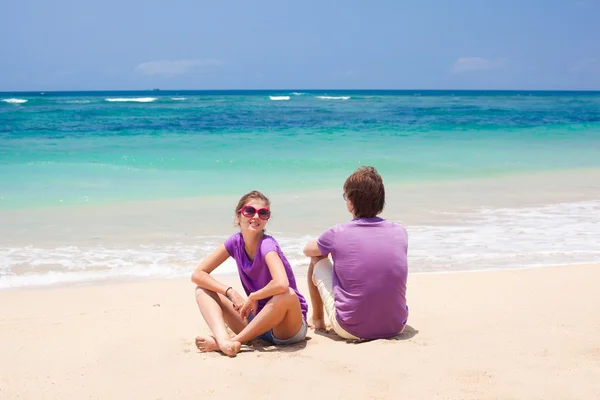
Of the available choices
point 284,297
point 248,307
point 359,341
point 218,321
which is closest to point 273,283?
point 284,297

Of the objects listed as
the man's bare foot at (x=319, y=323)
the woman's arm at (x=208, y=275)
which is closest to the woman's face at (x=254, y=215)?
the woman's arm at (x=208, y=275)

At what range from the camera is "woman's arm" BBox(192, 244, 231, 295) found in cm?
374

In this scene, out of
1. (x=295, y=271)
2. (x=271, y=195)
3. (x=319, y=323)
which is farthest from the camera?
(x=271, y=195)

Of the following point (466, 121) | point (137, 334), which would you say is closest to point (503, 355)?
point (137, 334)

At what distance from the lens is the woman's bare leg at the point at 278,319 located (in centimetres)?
356

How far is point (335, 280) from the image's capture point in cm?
383

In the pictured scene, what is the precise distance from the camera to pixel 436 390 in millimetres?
2887

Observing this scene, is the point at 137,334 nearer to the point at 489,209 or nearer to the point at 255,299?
the point at 255,299

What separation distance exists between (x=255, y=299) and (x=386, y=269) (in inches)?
30.0

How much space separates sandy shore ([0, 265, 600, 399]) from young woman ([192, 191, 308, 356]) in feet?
0.34

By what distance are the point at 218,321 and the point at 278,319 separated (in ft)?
1.16

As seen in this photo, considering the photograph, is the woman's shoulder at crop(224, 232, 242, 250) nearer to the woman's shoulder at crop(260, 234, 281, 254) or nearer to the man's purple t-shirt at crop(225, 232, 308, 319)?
the man's purple t-shirt at crop(225, 232, 308, 319)

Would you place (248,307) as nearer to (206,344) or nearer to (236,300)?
(236,300)

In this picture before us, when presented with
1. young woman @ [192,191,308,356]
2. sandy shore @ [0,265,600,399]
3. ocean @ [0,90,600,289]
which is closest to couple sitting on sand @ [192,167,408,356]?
young woman @ [192,191,308,356]
